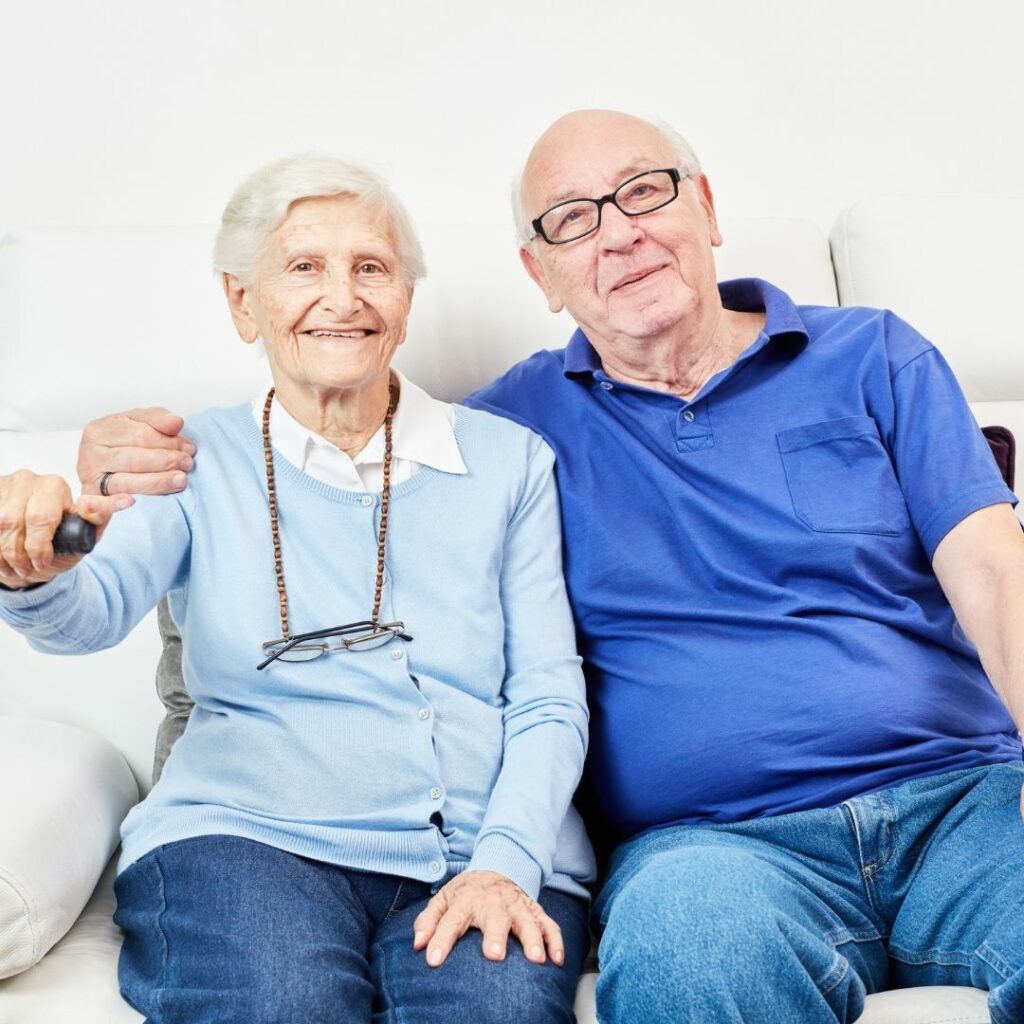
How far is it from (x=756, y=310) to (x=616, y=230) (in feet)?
0.91

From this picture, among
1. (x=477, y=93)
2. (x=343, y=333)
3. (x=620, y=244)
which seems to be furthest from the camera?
(x=477, y=93)

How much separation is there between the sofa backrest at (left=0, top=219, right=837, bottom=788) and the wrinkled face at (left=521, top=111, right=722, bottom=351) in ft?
0.82

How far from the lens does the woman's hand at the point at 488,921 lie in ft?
3.88

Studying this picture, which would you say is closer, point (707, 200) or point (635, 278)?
point (635, 278)

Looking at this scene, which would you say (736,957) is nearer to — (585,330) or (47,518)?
(47,518)

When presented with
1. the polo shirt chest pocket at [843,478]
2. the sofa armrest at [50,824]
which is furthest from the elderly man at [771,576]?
the sofa armrest at [50,824]

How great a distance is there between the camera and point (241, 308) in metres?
1.52

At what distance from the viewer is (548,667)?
4.83 feet

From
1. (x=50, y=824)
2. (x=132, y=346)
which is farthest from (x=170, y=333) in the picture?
(x=50, y=824)

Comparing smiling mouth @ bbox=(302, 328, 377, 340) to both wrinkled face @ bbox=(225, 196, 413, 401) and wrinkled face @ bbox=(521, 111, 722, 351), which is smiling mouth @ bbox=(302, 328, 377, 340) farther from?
wrinkled face @ bbox=(521, 111, 722, 351)

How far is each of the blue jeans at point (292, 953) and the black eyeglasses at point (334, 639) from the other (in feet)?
0.67

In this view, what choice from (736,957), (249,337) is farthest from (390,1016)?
(249,337)

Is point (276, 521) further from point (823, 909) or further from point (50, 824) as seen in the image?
point (823, 909)

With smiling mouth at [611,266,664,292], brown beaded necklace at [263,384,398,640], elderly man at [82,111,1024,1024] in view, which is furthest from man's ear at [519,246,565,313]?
brown beaded necklace at [263,384,398,640]
